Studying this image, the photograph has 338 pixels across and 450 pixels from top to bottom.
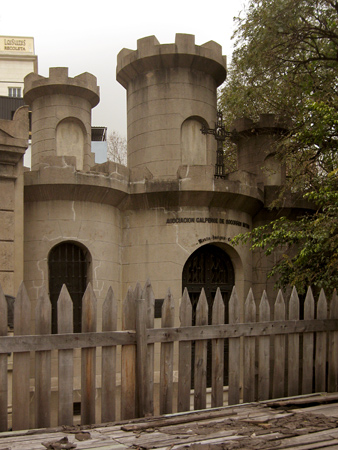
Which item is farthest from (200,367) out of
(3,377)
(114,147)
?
(114,147)

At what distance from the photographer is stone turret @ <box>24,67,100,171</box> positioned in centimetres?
1488

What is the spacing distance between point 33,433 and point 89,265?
782 cm

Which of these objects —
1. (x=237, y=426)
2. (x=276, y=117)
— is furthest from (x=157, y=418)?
(x=276, y=117)

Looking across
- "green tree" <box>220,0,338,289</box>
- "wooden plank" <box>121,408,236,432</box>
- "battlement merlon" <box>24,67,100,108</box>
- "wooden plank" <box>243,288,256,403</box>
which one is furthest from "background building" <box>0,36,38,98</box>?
"wooden plank" <box>121,408,236,432</box>

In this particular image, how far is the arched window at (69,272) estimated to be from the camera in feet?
43.5

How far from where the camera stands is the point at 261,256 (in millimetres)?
15664

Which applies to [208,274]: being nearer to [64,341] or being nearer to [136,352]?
[136,352]

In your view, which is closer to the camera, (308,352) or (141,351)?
(141,351)

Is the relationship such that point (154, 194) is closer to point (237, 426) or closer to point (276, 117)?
point (276, 117)

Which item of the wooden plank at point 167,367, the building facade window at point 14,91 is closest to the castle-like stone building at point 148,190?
the wooden plank at point 167,367

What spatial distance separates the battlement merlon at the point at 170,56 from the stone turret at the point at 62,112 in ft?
3.33

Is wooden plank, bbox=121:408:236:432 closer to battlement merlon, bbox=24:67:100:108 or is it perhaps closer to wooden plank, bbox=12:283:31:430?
wooden plank, bbox=12:283:31:430

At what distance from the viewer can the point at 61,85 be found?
1478 centimetres

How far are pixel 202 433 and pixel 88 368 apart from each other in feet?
4.75
